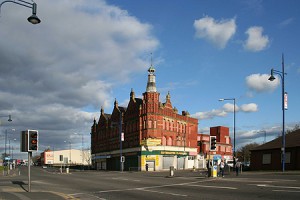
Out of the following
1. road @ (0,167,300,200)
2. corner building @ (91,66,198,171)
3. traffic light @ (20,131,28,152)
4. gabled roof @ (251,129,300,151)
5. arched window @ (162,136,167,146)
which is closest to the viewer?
road @ (0,167,300,200)

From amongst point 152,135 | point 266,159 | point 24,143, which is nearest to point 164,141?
point 152,135

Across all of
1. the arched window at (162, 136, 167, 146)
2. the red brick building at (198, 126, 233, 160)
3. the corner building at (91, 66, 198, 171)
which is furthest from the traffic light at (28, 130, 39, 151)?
the red brick building at (198, 126, 233, 160)

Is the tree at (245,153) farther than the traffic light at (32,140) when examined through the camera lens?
Yes

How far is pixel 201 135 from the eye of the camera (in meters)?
105

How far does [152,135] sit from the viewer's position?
75.8 meters

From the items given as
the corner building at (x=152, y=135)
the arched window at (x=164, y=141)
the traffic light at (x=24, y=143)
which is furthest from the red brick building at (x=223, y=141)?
the traffic light at (x=24, y=143)

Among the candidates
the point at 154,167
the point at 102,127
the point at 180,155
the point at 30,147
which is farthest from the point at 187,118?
the point at 30,147

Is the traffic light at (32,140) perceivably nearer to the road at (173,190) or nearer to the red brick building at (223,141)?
the road at (173,190)

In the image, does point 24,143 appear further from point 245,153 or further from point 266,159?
point 245,153

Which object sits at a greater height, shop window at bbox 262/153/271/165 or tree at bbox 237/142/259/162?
shop window at bbox 262/153/271/165

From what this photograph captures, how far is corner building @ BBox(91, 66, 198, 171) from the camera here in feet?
248

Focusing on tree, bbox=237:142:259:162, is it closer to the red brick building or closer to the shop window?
the red brick building

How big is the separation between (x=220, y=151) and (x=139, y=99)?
39.9 meters

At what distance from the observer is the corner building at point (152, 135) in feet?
248
